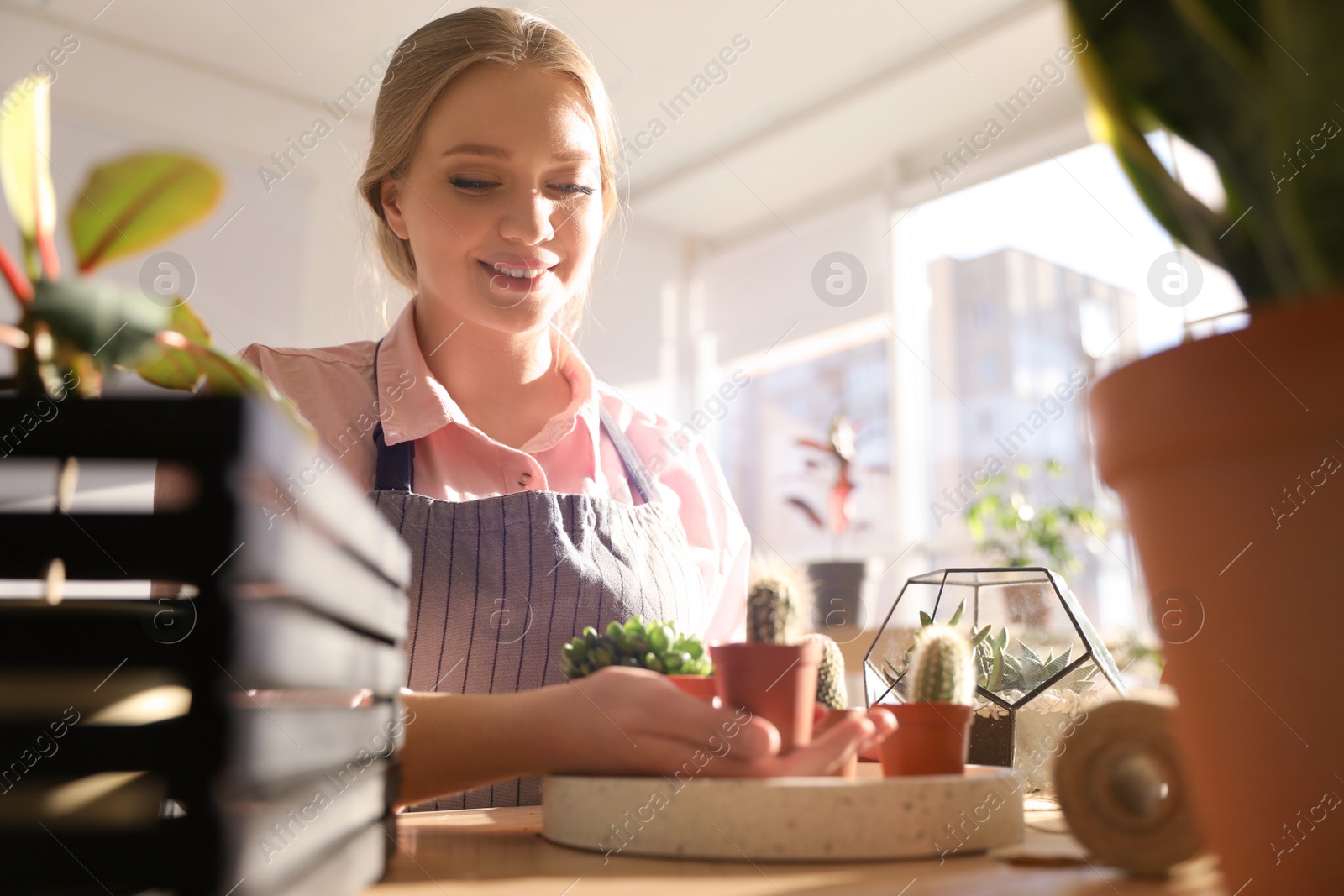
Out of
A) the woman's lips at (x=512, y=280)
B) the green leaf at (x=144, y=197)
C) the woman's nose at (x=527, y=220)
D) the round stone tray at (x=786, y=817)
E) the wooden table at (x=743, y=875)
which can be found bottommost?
the wooden table at (x=743, y=875)

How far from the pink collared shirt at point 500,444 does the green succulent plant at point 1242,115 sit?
1004 millimetres

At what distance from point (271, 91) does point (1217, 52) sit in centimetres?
455

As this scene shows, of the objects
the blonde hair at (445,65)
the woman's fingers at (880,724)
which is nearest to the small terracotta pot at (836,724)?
the woman's fingers at (880,724)

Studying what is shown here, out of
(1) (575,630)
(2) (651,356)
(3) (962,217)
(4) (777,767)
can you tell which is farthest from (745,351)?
(4) (777,767)

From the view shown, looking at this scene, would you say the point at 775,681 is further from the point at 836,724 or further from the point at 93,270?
the point at 93,270

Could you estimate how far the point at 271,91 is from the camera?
13.8ft

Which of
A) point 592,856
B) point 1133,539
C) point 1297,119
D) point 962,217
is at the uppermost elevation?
point 962,217

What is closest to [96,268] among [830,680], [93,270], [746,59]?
[93,270]

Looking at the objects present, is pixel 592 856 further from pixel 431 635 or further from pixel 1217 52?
pixel 431 635

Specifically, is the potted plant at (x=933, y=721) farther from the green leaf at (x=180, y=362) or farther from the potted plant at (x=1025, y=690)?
the green leaf at (x=180, y=362)

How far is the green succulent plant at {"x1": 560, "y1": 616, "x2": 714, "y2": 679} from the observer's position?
24.8 inches

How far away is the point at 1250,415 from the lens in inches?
12.2

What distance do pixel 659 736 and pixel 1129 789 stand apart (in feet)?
0.73

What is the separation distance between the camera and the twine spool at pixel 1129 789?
1.35 feet
